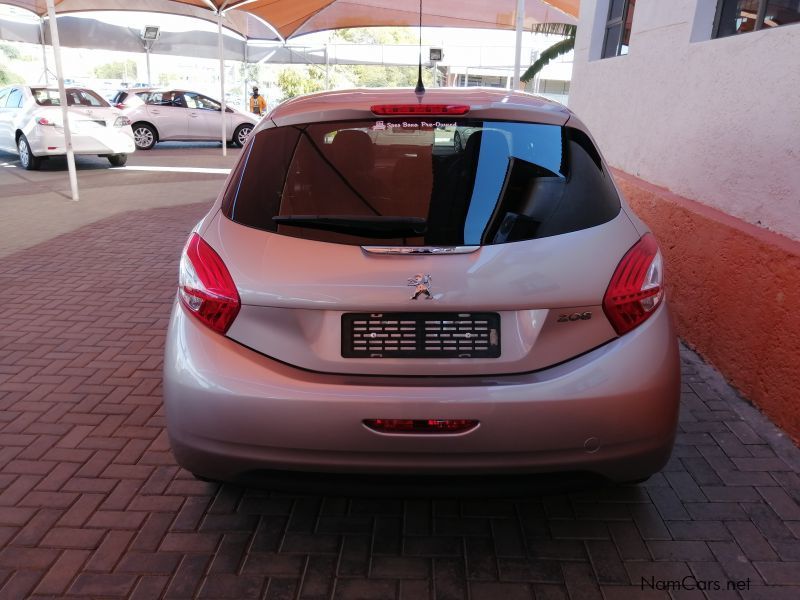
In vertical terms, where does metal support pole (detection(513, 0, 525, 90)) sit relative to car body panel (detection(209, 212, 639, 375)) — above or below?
above

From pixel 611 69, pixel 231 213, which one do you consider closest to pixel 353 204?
pixel 231 213

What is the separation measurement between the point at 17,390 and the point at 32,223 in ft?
18.9

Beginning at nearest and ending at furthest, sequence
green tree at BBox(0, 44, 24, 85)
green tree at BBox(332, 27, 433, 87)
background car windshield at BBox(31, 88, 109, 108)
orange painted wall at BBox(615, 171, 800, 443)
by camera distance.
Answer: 1. orange painted wall at BBox(615, 171, 800, 443)
2. background car windshield at BBox(31, 88, 109, 108)
3. green tree at BBox(0, 44, 24, 85)
4. green tree at BBox(332, 27, 433, 87)

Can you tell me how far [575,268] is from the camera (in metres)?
2.26

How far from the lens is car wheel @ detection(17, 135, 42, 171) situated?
14.2 m

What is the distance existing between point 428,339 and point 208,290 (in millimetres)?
763

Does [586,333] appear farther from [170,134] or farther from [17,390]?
[170,134]

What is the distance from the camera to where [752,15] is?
479cm

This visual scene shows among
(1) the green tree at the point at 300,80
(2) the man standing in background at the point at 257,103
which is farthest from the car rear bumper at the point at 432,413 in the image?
(1) the green tree at the point at 300,80

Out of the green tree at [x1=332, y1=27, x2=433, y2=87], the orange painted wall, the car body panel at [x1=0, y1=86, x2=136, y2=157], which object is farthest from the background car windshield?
the green tree at [x1=332, y1=27, x2=433, y2=87]

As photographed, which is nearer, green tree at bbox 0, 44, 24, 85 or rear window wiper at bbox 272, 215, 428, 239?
rear window wiper at bbox 272, 215, 428, 239

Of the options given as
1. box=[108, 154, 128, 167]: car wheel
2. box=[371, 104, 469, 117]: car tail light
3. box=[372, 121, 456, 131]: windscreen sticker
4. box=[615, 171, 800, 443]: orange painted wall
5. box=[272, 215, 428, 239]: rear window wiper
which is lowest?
box=[108, 154, 128, 167]: car wheel

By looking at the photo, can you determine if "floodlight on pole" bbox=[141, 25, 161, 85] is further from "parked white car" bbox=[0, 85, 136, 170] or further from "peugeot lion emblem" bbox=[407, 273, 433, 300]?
"peugeot lion emblem" bbox=[407, 273, 433, 300]

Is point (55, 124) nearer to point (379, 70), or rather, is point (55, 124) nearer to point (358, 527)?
point (358, 527)
